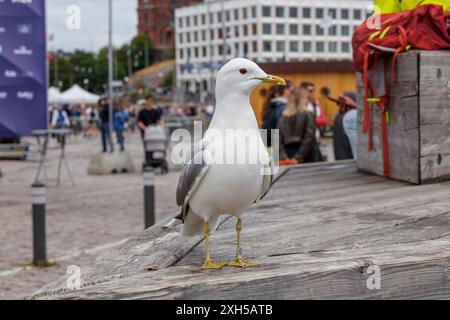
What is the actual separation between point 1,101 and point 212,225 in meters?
11.6

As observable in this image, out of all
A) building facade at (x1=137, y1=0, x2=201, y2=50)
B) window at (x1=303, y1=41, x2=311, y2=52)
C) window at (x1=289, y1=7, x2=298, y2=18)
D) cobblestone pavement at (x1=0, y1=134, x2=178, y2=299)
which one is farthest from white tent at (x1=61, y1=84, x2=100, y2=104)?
building facade at (x1=137, y1=0, x2=201, y2=50)

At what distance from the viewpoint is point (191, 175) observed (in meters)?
2.38

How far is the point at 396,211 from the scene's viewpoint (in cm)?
354

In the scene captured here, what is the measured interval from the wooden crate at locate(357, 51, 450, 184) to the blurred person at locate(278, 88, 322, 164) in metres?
4.21

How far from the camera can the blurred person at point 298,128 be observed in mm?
8836

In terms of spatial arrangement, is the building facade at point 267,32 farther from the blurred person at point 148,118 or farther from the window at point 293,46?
the blurred person at point 148,118

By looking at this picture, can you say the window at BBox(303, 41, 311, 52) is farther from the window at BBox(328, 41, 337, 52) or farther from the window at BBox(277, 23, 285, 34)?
the window at BBox(328, 41, 337, 52)

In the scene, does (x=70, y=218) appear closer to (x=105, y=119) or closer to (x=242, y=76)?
(x=242, y=76)

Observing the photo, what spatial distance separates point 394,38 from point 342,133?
4.63 metres

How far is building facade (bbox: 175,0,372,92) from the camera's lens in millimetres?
64125

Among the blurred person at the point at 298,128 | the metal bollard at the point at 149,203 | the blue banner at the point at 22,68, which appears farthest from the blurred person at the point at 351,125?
the blue banner at the point at 22,68

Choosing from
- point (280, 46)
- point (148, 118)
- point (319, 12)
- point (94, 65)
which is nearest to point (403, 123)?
point (148, 118)
